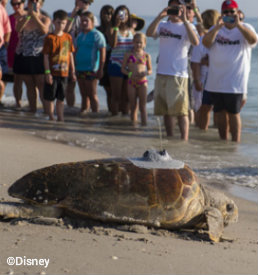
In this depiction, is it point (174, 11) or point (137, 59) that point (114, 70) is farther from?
point (174, 11)

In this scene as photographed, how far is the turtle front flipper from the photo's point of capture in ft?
12.4

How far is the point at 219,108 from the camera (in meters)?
8.38

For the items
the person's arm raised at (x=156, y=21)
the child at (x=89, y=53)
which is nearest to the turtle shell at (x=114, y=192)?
the person's arm raised at (x=156, y=21)

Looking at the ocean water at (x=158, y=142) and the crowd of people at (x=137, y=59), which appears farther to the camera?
the crowd of people at (x=137, y=59)

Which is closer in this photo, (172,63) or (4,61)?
(172,63)

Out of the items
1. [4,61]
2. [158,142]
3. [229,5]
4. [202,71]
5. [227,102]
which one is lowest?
[158,142]

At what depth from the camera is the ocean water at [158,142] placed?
21.3 ft

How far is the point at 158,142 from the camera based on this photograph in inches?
328

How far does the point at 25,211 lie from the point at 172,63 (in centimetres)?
483

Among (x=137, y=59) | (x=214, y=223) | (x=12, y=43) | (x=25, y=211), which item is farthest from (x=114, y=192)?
(x=12, y=43)

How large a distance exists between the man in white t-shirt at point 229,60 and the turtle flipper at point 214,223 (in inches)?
168

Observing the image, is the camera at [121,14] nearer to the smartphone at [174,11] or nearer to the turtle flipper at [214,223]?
the smartphone at [174,11]

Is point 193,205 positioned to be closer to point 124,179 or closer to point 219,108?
point 124,179

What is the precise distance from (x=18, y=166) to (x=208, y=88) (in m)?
3.79
